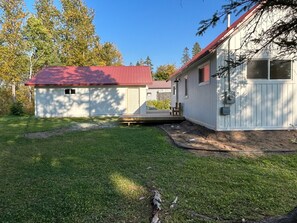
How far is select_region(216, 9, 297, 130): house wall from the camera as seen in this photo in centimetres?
883

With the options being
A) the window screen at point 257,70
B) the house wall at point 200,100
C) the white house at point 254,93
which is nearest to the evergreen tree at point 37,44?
the house wall at point 200,100

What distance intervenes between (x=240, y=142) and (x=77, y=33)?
28444mm

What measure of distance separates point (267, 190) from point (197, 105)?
301 inches

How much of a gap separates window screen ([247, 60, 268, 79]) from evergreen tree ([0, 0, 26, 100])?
23.6 meters

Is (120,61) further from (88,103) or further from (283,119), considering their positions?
(283,119)

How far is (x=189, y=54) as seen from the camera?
3784 inches

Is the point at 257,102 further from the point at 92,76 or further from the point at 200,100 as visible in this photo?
the point at 92,76

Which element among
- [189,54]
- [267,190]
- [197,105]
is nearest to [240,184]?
[267,190]

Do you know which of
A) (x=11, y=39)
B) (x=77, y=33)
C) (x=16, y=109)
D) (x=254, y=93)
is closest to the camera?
(x=254, y=93)

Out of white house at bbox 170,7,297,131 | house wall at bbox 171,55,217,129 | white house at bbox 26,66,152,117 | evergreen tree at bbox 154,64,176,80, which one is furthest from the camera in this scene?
evergreen tree at bbox 154,64,176,80

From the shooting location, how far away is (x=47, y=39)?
102ft

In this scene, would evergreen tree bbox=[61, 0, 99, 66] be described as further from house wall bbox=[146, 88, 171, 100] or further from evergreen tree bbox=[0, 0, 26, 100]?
house wall bbox=[146, 88, 171, 100]

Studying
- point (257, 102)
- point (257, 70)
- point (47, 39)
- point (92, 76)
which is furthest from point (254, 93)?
point (47, 39)

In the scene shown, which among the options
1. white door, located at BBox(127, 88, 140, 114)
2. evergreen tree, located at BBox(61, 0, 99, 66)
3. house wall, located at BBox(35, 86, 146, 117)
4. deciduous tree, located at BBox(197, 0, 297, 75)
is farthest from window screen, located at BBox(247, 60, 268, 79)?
evergreen tree, located at BBox(61, 0, 99, 66)
